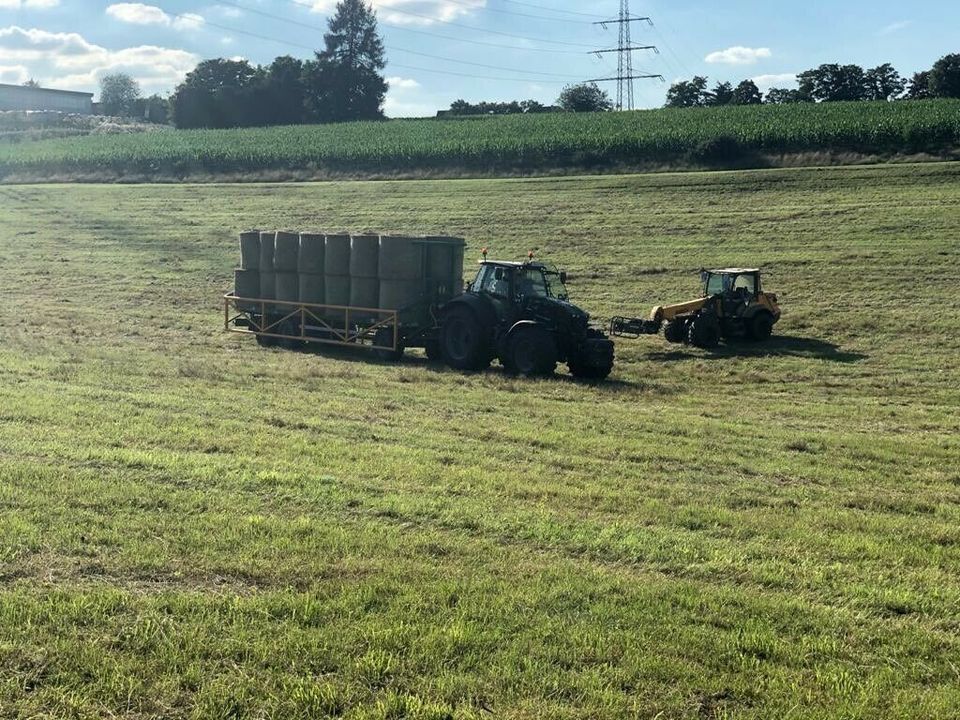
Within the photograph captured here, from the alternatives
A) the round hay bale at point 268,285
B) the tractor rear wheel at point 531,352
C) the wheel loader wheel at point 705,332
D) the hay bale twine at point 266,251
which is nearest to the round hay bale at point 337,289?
the round hay bale at point 268,285

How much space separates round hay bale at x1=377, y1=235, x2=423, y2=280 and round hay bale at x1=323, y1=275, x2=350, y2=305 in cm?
128

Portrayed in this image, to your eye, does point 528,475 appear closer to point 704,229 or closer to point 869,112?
point 704,229

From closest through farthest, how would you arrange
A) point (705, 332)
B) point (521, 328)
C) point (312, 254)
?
1. point (521, 328)
2. point (705, 332)
3. point (312, 254)

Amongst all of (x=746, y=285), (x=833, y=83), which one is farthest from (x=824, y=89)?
(x=746, y=285)

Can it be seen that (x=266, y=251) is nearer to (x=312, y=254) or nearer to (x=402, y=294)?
(x=312, y=254)

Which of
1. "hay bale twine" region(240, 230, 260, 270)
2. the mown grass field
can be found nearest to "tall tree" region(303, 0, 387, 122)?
the mown grass field

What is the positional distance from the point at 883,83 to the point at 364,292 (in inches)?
2349

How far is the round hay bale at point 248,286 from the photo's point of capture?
72.0 ft

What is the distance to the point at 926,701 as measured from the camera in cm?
444

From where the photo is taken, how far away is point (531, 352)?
55.4 feet

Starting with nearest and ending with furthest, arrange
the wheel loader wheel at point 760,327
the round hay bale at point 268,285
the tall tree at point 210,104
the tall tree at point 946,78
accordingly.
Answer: the wheel loader wheel at point 760,327, the round hay bale at point 268,285, the tall tree at point 946,78, the tall tree at point 210,104

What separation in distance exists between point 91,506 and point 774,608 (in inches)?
189

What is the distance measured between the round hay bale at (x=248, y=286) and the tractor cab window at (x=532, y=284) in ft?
22.9

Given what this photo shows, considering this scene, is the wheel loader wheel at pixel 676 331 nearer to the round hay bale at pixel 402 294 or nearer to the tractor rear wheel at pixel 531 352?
the tractor rear wheel at pixel 531 352
